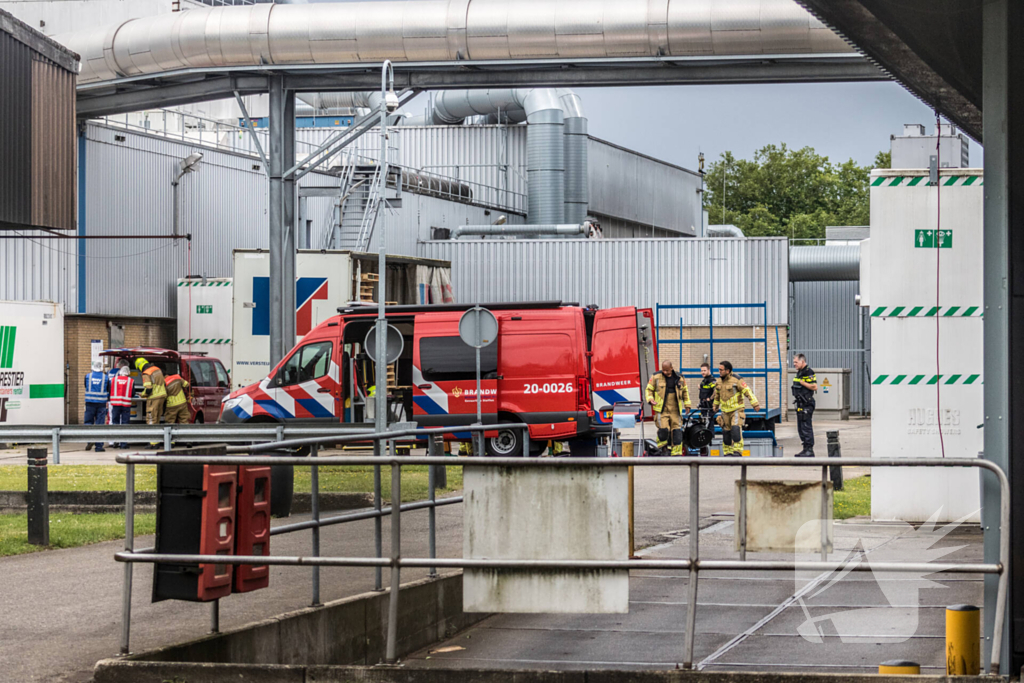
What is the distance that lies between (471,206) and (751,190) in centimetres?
4477

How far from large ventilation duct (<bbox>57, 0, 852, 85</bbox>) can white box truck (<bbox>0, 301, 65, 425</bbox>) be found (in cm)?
584

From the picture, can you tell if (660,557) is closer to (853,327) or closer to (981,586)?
(981,586)

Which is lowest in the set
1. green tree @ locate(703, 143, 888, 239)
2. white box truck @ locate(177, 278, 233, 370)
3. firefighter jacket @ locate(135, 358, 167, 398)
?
firefighter jacket @ locate(135, 358, 167, 398)

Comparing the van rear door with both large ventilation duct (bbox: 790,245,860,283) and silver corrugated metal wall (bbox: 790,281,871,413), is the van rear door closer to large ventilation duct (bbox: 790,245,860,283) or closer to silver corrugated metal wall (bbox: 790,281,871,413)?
large ventilation duct (bbox: 790,245,860,283)

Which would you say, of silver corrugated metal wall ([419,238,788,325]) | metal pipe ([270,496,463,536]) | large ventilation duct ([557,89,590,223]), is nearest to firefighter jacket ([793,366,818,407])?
metal pipe ([270,496,463,536])

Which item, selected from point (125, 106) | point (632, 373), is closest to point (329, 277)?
point (125, 106)

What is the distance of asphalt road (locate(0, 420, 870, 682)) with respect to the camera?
6.61 m

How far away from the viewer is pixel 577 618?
6.56 m

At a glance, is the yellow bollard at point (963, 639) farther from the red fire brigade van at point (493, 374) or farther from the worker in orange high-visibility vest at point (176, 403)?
the worker in orange high-visibility vest at point (176, 403)

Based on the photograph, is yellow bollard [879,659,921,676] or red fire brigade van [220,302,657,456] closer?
yellow bollard [879,659,921,676]

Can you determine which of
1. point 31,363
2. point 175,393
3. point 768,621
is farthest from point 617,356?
point 768,621

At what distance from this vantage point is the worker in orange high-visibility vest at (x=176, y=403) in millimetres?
25078

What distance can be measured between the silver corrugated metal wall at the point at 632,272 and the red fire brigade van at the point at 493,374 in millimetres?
17753

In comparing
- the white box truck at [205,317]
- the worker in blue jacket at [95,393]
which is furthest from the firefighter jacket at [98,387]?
the white box truck at [205,317]
